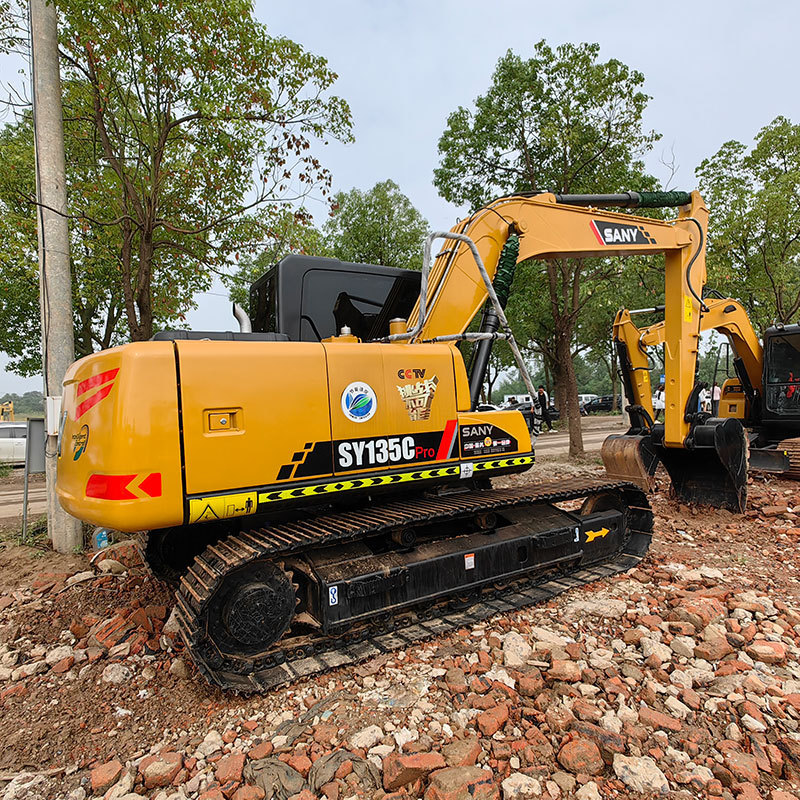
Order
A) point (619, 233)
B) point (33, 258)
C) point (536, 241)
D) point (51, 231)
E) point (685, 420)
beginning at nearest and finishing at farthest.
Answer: point (536, 241) → point (51, 231) → point (619, 233) → point (685, 420) → point (33, 258)

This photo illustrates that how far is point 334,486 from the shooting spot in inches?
148

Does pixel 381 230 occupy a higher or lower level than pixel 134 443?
higher

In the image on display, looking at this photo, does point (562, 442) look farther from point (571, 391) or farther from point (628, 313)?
point (628, 313)

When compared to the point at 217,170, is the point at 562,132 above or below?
above

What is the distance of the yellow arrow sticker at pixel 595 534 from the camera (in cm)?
514

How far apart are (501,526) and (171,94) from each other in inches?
239

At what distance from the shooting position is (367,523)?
3785mm

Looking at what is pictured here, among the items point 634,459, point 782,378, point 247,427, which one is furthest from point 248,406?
point 782,378

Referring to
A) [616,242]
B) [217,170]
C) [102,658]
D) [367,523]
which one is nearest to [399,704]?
[367,523]

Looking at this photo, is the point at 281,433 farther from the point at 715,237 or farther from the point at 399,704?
the point at 715,237

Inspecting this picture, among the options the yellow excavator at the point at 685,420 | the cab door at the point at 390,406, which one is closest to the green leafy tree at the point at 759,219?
the yellow excavator at the point at 685,420

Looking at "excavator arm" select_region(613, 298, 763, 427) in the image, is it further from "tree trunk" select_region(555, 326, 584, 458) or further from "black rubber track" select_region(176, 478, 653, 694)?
"tree trunk" select_region(555, 326, 584, 458)

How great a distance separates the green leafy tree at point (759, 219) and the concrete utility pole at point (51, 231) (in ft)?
42.7

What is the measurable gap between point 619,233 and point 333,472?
173 inches
